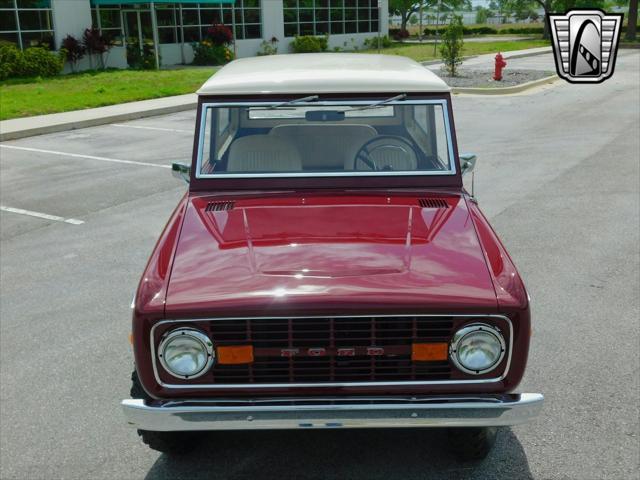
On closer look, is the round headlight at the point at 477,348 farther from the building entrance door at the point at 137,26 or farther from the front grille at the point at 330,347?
the building entrance door at the point at 137,26

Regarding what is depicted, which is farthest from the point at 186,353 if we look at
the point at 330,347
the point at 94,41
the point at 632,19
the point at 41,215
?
the point at 632,19

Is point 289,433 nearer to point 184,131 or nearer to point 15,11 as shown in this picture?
point 184,131

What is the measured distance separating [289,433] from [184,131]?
1233 cm

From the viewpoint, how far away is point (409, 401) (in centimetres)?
337

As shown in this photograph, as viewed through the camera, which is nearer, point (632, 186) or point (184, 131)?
point (632, 186)

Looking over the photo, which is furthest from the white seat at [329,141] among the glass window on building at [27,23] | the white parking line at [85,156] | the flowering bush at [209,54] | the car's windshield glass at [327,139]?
the flowering bush at [209,54]

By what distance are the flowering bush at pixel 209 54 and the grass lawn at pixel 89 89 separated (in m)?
3.57

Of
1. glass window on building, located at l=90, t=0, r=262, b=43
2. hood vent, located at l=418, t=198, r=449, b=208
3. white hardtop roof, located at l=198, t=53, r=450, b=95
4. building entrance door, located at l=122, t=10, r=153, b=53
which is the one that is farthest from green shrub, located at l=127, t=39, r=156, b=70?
hood vent, located at l=418, t=198, r=449, b=208

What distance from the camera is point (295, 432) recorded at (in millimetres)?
4270

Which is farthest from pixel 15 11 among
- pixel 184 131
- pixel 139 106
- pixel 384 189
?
pixel 384 189

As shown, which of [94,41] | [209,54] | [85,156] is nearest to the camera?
[85,156]

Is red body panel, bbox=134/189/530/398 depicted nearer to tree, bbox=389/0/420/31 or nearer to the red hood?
the red hood

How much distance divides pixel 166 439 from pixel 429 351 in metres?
1.49

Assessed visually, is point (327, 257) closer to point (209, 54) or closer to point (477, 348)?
point (477, 348)
